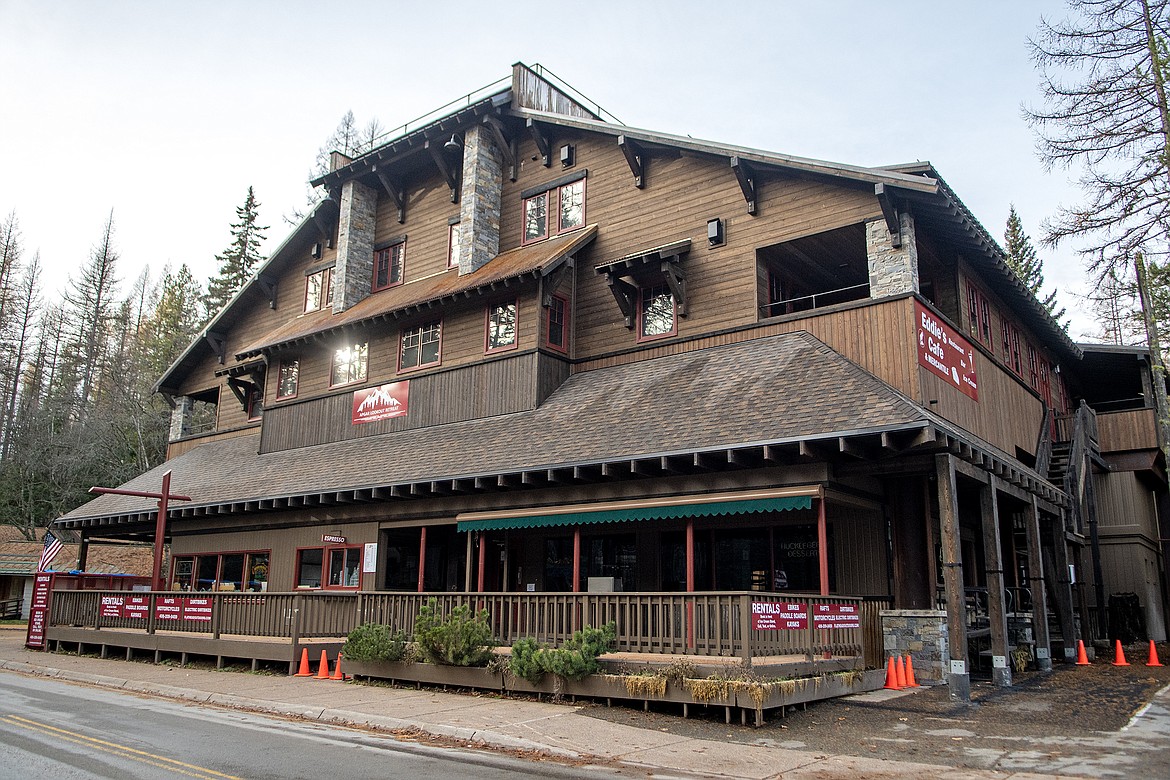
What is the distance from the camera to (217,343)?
103 ft

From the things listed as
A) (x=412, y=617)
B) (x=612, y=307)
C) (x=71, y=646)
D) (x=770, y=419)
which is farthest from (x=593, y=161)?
(x=71, y=646)

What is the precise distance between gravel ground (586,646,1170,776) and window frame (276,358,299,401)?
16.7m

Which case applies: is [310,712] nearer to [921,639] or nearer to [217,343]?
[921,639]

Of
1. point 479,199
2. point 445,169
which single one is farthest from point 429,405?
point 445,169

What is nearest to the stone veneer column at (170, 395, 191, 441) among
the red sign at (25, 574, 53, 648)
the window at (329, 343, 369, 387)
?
the red sign at (25, 574, 53, 648)

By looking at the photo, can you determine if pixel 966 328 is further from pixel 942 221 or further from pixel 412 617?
pixel 412 617

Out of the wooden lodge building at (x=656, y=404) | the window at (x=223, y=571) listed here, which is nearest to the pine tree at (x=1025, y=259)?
the wooden lodge building at (x=656, y=404)

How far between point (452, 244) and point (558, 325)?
5.36m

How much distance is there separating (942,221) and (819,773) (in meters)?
11.8

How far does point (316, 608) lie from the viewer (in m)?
17.2

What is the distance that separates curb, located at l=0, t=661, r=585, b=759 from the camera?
9977 millimetres

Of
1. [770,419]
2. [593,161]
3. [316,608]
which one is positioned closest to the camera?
[770,419]

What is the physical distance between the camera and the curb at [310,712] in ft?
32.7

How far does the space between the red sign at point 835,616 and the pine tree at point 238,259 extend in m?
54.4
